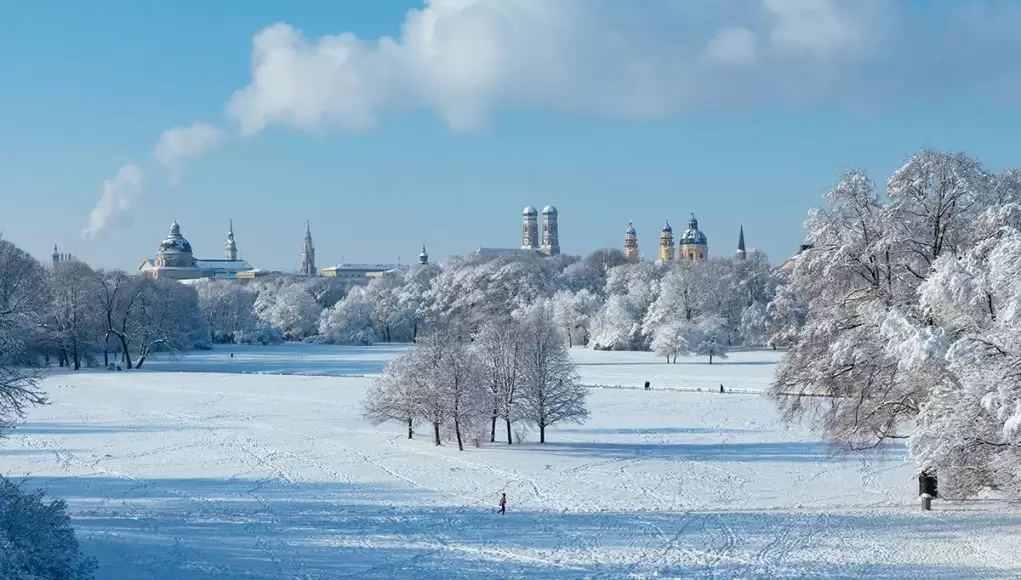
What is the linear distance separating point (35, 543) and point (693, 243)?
16550 centimetres

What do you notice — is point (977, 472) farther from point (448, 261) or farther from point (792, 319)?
point (448, 261)

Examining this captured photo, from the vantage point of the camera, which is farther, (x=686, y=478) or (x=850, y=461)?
(x=850, y=461)

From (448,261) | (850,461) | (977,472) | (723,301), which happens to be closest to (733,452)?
(850,461)

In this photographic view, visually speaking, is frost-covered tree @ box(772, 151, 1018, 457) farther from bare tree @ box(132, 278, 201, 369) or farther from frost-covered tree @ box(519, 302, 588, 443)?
bare tree @ box(132, 278, 201, 369)

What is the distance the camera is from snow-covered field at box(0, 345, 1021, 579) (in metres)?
18.9

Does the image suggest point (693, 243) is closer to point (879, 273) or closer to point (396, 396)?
point (396, 396)

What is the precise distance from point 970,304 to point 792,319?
5.31 meters

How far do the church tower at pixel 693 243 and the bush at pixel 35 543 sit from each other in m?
162

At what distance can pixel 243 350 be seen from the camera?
317 ft

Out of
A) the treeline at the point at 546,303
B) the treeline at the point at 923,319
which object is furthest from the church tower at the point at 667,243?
the treeline at the point at 923,319

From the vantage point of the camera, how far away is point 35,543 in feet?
53.3

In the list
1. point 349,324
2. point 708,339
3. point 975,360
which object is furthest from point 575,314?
point 975,360

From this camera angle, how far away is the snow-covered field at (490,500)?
18.9 metres

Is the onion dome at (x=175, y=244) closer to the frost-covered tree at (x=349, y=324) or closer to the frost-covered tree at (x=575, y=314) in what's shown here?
the frost-covered tree at (x=349, y=324)
